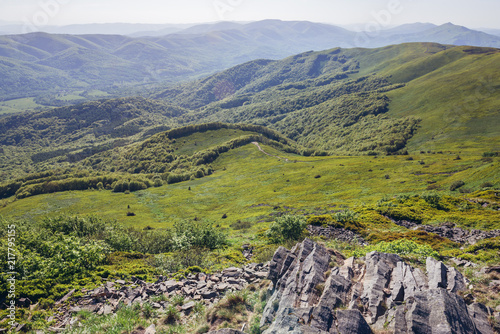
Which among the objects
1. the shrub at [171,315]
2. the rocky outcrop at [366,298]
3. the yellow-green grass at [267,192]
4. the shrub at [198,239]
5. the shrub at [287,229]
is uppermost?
the rocky outcrop at [366,298]

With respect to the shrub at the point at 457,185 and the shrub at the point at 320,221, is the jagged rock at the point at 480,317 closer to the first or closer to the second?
the shrub at the point at 320,221

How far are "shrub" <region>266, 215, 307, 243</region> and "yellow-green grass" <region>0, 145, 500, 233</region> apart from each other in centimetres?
2346

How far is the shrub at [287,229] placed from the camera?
125 ft

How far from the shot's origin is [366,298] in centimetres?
1544

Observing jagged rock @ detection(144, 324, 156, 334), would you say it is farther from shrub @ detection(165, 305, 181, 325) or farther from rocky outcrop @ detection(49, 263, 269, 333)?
rocky outcrop @ detection(49, 263, 269, 333)

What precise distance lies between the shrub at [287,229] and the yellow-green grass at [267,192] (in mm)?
23464

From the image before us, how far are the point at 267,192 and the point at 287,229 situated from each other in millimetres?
71234

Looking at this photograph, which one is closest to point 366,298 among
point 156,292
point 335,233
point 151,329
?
point 151,329

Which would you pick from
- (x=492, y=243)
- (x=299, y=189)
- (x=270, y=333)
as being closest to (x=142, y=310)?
(x=270, y=333)

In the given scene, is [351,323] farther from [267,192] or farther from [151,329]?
[267,192]

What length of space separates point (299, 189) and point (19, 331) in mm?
94823

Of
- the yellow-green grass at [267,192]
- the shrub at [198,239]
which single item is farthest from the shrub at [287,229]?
the yellow-green grass at [267,192]

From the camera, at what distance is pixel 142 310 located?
764 inches

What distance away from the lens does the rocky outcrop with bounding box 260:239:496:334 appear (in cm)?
1246
